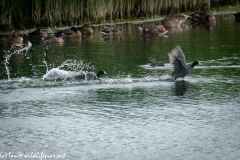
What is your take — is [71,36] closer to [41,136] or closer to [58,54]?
[58,54]

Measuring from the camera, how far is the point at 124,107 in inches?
489

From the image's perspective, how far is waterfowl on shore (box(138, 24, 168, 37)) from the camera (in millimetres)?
24766

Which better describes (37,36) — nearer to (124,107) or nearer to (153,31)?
(153,31)

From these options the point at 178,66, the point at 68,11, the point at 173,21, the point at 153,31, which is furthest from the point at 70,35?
the point at 178,66

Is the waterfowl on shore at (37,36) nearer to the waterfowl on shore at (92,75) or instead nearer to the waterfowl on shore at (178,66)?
the waterfowl on shore at (92,75)

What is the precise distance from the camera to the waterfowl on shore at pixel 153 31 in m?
24.8

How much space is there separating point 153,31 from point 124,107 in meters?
12.9

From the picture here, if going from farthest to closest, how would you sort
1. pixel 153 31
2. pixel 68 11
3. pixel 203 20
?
pixel 203 20 < pixel 68 11 < pixel 153 31

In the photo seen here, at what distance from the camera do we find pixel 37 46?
2330 centimetres

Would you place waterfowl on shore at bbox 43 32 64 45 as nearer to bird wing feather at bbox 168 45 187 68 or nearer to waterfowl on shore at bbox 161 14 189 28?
waterfowl on shore at bbox 161 14 189 28

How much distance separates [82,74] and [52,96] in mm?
1891

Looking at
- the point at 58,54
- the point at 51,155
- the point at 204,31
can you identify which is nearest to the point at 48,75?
the point at 58,54

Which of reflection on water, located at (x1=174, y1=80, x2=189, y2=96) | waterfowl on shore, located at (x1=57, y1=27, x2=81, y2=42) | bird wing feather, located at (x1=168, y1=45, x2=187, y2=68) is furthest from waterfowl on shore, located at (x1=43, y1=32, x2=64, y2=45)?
A: reflection on water, located at (x1=174, y1=80, x2=189, y2=96)

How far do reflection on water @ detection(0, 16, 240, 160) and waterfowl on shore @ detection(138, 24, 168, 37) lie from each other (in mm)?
4517
